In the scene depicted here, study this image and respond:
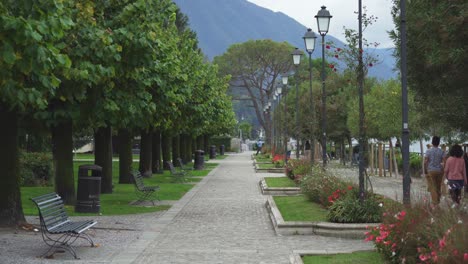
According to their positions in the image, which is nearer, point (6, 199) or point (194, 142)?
point (6, 199)

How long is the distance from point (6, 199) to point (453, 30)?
30.3 feet

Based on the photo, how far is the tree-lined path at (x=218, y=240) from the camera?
36.8 ft

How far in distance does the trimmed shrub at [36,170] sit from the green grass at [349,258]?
19.1 meters

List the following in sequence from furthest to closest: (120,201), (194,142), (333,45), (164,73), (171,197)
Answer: (194,142), (171,197), (120,201), (164,73), (333,45)

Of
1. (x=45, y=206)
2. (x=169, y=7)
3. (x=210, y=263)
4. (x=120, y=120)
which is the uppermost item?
(x=169, y=7)

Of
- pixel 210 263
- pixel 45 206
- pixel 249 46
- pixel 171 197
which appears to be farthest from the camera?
pixel 249 46

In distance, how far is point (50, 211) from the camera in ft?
37.9

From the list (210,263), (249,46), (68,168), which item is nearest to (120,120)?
(68,168)

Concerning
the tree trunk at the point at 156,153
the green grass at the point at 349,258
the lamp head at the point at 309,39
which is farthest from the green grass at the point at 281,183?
the green grass at the point at 349,258

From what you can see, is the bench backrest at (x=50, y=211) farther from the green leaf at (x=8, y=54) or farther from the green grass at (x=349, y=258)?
the green leaf at (x=8, y=54)

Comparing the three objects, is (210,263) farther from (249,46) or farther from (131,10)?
(249,46)

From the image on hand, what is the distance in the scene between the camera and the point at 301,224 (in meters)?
13.9

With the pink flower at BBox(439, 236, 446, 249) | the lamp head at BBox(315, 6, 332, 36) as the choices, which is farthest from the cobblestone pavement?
the lamp head at BBox(315, 6, 332, 36)

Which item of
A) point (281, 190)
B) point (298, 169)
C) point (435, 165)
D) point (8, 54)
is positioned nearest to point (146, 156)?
point (298, 169)
